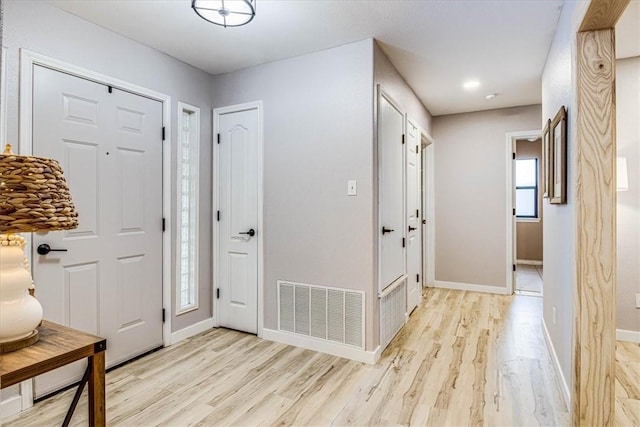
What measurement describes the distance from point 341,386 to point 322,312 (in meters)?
0.66

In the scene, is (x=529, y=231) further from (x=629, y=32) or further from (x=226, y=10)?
(x=226, y=10)

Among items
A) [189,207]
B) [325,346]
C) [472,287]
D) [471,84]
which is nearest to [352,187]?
[325,346]

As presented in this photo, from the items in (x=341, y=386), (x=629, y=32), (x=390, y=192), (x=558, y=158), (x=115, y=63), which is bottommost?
(x=341, y=386)

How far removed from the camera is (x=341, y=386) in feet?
7.95

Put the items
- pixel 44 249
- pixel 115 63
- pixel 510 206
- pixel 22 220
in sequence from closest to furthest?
pixel 22 220
pixel 44 249
pixel 115 63
pixel 510 206

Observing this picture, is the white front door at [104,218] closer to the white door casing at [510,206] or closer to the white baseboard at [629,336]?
the white baseboard at [629,336]

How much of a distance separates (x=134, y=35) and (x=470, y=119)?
4.07 metres

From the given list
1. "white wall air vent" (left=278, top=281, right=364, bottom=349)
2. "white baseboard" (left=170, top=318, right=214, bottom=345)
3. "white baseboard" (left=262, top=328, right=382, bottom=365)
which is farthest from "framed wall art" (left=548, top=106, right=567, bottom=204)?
"white baseboard" (left=170, top=318, right=214, bottom=345)

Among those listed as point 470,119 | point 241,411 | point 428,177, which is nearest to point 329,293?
point 241,411

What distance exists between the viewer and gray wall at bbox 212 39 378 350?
2795mm

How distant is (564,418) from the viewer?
2051mm

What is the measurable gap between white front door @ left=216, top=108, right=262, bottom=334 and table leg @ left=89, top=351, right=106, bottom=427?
6.44ft

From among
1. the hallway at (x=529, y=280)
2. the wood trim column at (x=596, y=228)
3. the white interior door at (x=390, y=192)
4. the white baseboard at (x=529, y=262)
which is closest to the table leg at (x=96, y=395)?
the white interior door at (x=390, y=192)

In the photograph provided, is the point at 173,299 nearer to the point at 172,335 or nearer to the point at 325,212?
the point at 172,335
